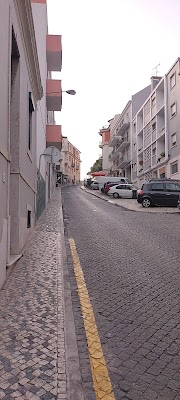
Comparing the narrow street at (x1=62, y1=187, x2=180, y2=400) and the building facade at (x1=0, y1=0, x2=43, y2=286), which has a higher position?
the building facade at (x1=0, y1=0, x2=43, y2=286)

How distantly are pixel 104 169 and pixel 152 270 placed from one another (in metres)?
76.6

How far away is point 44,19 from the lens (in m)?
21.4

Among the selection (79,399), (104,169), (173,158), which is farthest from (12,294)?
(104,169)

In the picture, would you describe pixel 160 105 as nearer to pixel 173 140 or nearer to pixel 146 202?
pixel 173 140

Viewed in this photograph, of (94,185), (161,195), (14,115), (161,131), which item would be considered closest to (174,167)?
(161,131)

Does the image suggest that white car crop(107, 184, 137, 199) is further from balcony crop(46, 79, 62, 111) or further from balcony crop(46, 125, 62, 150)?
balcony crop(46, 79, 62, 111)

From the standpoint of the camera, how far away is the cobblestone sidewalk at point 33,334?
2.63m

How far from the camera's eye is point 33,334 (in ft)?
11.6

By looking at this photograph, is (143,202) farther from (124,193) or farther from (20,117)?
(20,117)

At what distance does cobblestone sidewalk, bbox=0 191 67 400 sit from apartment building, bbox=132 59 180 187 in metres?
25.2

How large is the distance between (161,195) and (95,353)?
63.3 ft

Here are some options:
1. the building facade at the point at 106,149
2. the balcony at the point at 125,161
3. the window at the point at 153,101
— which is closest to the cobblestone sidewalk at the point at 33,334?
the window at the point at 153,101

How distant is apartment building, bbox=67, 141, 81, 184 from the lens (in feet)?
323

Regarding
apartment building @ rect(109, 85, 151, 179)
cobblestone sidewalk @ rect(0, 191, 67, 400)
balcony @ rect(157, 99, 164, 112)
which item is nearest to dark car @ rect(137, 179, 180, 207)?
balcony @ rect(157, 99, 164, 112)
